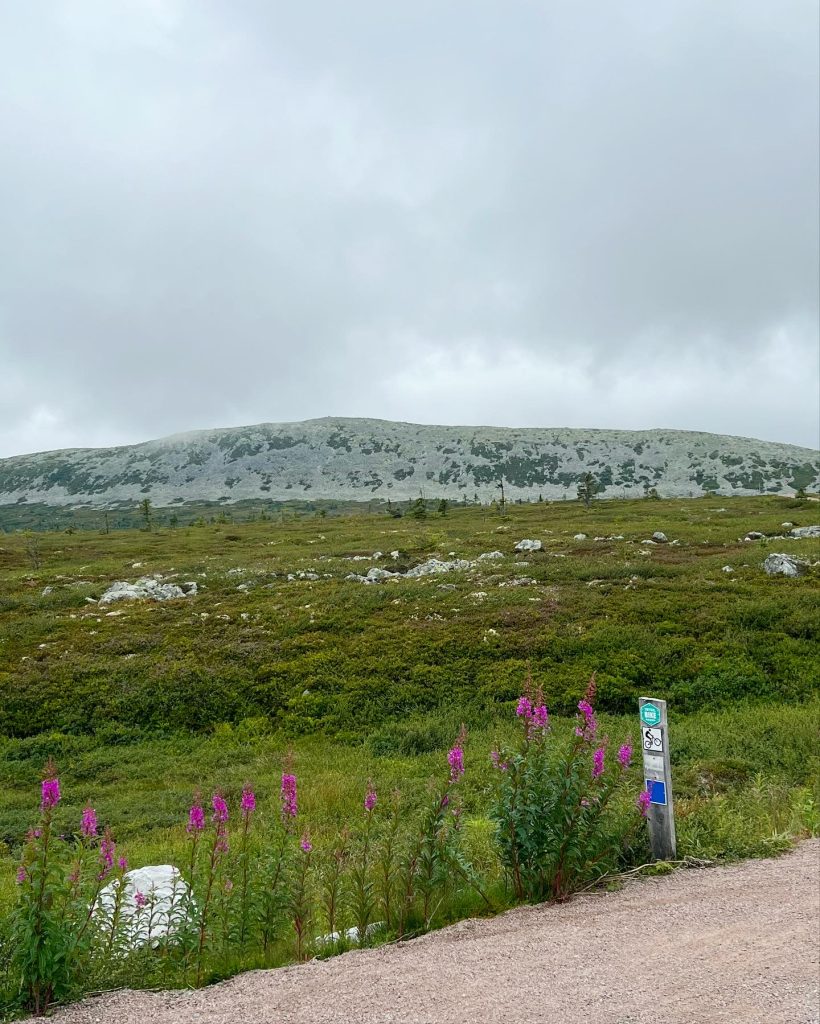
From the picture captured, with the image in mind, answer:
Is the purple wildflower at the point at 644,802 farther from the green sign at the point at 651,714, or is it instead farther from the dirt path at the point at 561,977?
the dirt path at the point at 561,977

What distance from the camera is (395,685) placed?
1892 cm

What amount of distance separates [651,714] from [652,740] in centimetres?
32

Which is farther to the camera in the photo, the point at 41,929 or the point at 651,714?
the point at 651,714

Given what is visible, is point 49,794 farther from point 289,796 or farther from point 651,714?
point 651,714

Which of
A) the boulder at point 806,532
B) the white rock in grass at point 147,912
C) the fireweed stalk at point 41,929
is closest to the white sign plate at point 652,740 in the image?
the white rock in grass at point 147,912

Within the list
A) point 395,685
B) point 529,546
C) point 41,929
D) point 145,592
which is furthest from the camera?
point 529,546

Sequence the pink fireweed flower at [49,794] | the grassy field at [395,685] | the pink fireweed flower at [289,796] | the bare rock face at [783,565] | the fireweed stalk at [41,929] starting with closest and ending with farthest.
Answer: the fireweed stalk at [41,929], the pink fireweed flower at [49,794], the pink fireweed flower at [289,796], the grassy field at [395,685], the bare rock face at [783,565]

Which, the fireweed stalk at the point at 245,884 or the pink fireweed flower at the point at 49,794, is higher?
the pink fireweed flower at the point at 49,794

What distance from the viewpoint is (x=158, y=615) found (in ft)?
87.4

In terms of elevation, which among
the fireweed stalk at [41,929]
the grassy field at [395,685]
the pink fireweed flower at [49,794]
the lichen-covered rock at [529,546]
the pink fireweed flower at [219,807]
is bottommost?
the grassy field at [395,685]

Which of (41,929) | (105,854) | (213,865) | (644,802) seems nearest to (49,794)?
(105,854)

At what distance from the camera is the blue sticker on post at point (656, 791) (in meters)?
7.99

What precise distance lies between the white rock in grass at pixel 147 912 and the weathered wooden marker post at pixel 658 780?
216 inches

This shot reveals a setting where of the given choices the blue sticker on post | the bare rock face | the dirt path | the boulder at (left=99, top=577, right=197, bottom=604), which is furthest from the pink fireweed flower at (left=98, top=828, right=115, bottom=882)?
the bare rock face
